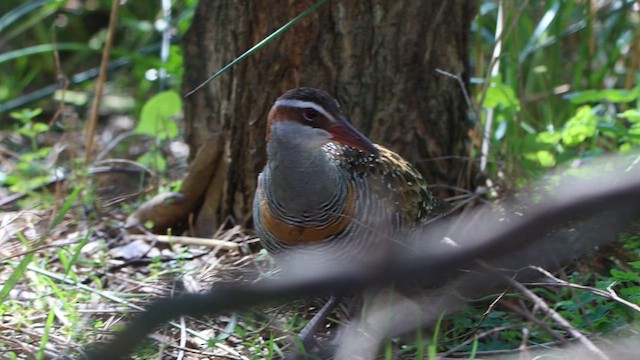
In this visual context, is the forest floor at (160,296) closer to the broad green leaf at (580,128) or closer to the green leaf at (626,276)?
the green leaf at (626,276)

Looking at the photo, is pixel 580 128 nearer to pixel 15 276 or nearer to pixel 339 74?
pixel 339 74

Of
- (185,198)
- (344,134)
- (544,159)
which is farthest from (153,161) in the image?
(544,159)

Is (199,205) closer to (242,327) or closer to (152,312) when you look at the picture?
(242,327)

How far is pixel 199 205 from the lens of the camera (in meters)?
4.09

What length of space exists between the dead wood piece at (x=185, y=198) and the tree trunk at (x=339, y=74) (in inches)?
1.9

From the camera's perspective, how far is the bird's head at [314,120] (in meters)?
2.87

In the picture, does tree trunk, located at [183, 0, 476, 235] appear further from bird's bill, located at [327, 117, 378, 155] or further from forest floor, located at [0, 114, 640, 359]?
bird's bill, located at [327, 117, 378, 155]

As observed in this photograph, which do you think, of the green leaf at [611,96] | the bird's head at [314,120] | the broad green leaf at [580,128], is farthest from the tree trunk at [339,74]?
the bird's head at [314,120]

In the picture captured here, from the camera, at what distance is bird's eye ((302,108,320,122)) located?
2865 millimetres

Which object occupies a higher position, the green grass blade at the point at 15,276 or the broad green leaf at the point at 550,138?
the broad green leaf at the point at 550,138

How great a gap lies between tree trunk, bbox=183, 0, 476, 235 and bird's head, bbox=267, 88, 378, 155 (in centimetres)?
71

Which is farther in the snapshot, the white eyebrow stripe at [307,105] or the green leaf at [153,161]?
the green leaf at [153,161]

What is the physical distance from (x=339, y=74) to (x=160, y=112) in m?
1.10

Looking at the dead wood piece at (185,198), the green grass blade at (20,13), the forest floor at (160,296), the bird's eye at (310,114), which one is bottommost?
the forest floor at (160,296)
